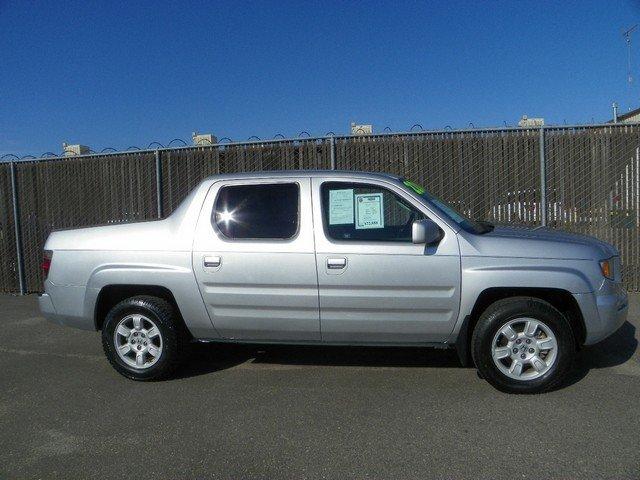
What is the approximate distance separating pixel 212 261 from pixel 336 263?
1045 mm

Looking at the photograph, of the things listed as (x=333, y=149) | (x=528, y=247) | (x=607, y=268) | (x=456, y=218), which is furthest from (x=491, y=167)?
(x=528, y=247)

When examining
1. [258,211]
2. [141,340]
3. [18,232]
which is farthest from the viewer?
[18,232]

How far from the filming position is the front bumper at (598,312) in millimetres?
4242

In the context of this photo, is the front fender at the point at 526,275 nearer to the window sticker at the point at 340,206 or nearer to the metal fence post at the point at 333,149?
the window sticker at the point at 340,206

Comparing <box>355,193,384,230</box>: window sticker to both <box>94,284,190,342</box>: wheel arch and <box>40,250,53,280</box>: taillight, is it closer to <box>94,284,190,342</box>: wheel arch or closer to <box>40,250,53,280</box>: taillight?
<box>94,284,190,342</box>: wheel arch

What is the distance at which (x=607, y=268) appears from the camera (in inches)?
171

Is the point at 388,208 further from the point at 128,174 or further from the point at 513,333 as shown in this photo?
the point at 128,174

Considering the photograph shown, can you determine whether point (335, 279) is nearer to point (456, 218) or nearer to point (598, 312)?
point (456, 218)

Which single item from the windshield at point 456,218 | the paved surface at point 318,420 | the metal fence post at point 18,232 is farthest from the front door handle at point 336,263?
the metal fence post at point 18,232

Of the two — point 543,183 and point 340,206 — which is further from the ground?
point 543,183

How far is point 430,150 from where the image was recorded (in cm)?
793

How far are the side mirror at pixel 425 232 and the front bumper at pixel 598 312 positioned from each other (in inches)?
45.9

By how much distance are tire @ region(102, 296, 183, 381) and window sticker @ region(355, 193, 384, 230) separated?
6.02 feet

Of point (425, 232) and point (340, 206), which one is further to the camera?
point (340, 206)
